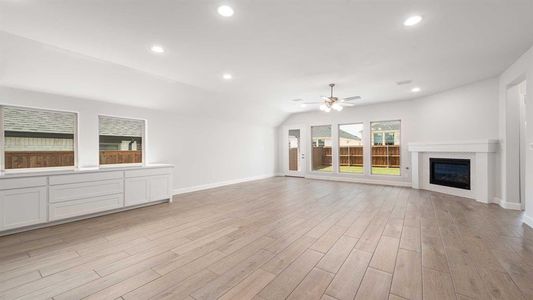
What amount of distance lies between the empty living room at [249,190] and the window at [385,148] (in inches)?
26.7

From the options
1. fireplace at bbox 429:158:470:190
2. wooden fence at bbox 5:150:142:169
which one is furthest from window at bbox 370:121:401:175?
wooden fence at bbox 5:150:142:169

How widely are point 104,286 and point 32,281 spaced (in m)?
0.73

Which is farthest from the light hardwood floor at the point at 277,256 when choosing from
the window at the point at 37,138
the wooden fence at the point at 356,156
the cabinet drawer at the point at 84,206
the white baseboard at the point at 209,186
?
the wooden fence at the point at 356,156

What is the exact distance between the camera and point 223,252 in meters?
2.39

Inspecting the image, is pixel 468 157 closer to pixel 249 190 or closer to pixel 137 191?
pixel 249 190

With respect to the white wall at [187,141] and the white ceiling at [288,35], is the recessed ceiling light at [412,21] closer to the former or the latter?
the white ceiling at [288,35]

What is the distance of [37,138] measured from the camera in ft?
12.3

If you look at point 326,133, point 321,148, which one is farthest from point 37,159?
point 321,148

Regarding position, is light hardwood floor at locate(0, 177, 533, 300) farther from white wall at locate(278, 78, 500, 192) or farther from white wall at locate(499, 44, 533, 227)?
white wall at locate(278, 78, 500, 192)

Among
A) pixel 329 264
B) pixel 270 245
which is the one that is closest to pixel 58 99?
pixel 270 245

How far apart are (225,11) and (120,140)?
4117mm

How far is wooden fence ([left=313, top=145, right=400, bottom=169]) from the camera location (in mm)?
7637

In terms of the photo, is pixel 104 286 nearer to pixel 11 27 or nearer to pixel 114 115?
pixel 11 27

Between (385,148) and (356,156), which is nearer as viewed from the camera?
(385,148)
